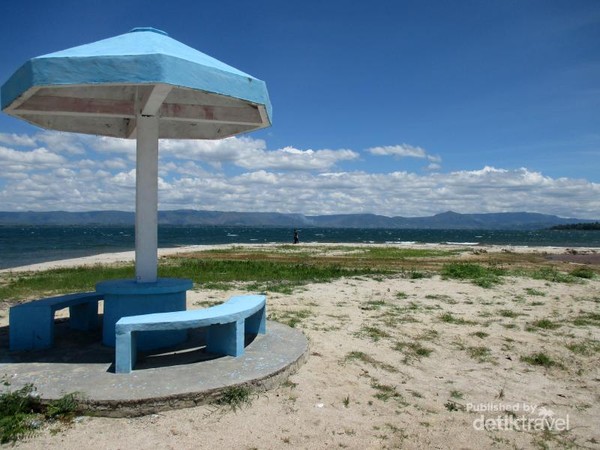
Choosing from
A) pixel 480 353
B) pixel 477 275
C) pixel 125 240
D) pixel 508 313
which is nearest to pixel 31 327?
pixel 480 353

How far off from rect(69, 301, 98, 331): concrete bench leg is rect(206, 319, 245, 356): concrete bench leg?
8.19 feet

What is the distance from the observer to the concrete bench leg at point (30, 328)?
5.91 m

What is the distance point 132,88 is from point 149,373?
4007 millimetres

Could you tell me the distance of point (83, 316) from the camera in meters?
7.11

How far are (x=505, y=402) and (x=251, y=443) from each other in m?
2.72

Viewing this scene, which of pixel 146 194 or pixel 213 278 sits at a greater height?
pixel 146 194

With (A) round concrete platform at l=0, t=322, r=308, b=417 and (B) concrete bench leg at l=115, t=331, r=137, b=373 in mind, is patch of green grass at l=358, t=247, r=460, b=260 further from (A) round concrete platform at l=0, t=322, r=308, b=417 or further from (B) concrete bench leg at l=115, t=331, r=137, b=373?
→ (B) concrete bench leg at l=115, t=331, r=137, b=373

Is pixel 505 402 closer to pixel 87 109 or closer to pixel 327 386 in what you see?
pixel 327 386

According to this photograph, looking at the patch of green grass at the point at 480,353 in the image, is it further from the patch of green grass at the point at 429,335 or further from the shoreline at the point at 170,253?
the shoreline at the point at 170,253

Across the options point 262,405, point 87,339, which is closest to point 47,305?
point 87,339

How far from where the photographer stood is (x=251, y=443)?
12.5 ft

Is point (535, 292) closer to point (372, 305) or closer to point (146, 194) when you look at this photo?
point (372, 305)

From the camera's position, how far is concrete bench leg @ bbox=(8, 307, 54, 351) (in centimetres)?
591

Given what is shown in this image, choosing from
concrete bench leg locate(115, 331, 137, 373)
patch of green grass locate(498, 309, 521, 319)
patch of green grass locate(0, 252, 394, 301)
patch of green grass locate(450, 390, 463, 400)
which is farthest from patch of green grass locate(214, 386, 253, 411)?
patch of green grass locate(0, 252, 394, 301)
